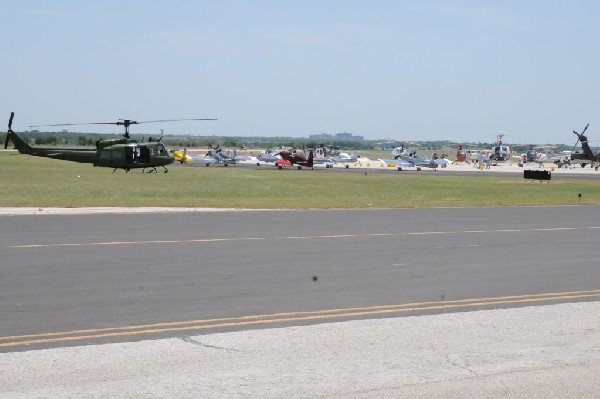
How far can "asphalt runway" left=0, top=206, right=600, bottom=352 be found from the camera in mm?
12789

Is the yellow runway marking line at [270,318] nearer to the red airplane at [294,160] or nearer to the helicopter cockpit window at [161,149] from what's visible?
the helicopter cockpit window at [161,149]

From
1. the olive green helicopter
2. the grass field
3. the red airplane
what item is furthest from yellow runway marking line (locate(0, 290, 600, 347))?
the red airplane

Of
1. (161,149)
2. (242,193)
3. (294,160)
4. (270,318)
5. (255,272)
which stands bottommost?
(294,160)

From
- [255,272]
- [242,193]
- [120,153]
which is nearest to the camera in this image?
[255,272]

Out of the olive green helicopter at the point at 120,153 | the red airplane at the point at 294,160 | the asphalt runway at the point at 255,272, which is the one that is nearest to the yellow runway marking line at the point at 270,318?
the asphalt runway at the point at 255,272

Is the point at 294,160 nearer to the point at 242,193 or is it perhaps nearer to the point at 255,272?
the point at 242,193

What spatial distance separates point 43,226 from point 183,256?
26.2 ft

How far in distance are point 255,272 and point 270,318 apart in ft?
14.6

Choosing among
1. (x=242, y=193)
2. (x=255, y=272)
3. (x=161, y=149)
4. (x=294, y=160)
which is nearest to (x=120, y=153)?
(x=161, y=149)

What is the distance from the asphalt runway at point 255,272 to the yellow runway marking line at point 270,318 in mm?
25

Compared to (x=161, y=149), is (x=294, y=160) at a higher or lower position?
lower

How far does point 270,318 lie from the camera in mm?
12891

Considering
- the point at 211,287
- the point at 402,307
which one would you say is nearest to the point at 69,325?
the point at 211,287

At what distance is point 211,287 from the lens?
50.6 feet
